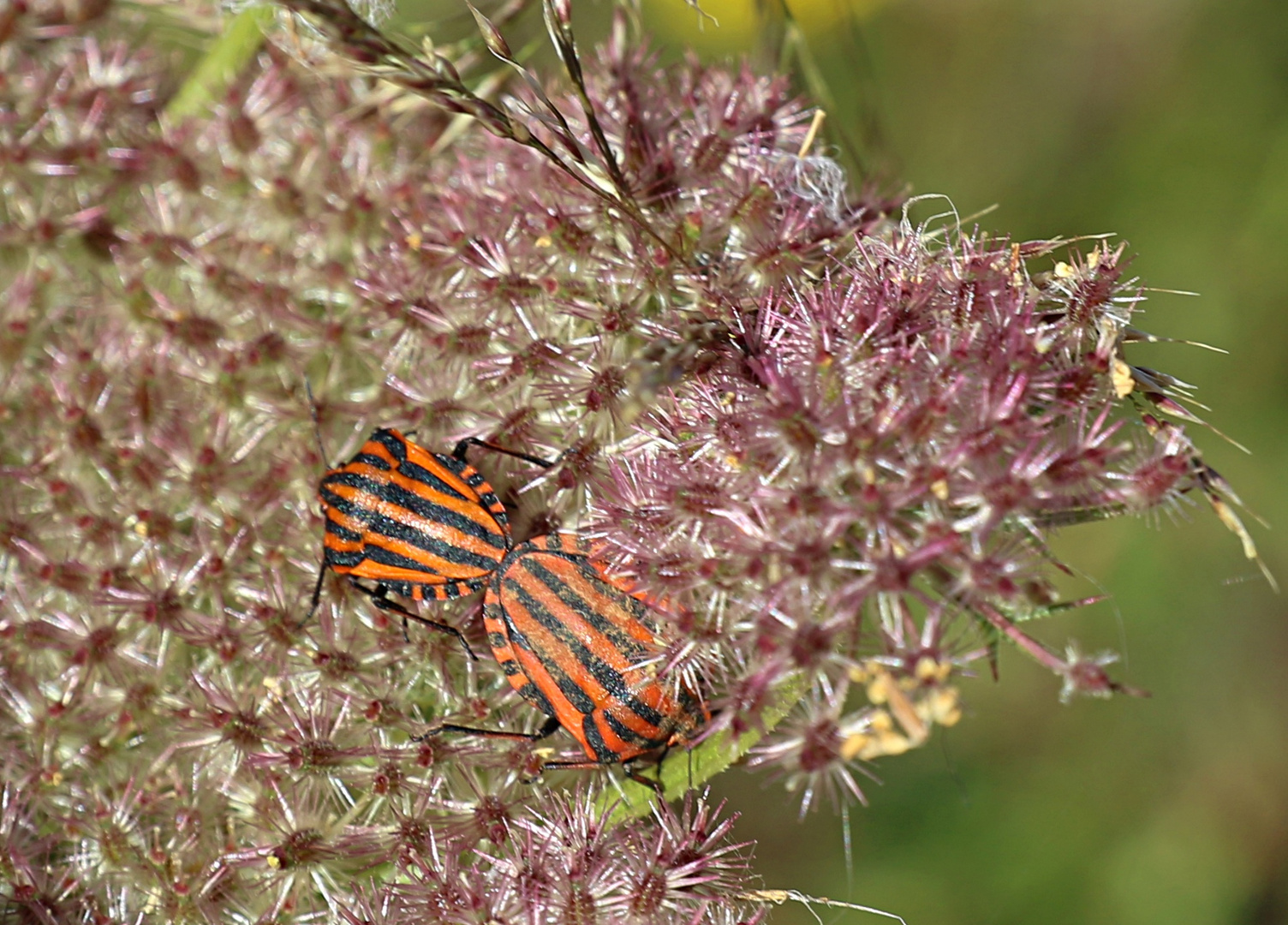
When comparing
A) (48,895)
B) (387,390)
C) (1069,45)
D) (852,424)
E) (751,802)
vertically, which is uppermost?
(1069,45)

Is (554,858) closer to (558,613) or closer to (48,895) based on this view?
(558,613)

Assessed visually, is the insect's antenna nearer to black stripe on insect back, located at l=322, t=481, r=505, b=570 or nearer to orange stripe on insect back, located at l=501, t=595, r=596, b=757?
black stripe on insect back, located at l=322, t=481, r=505, b=570

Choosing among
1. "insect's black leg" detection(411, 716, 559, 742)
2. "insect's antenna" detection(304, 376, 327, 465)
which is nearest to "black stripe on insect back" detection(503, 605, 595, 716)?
"insect's black leg" detection(411, 716, 559, 742)

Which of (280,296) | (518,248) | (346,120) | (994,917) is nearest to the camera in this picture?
(518,248)

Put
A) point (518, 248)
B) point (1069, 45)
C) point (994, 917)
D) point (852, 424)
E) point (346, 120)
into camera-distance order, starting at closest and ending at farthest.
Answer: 1. point (852, 424)
2. point (518, 248)
3. point (346, 120)
4. point (994, 917)
5. point (1069, 45)

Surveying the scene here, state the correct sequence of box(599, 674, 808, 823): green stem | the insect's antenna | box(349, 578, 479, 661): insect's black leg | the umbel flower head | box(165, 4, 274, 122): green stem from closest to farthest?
the umbel flower head, box(599, 674, 808, 823): green stem, box(349, 578, 479, 661): insect's black leg, the insect's antenna, box(165, 4, 274, 122): green stem

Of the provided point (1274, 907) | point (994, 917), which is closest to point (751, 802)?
point (994, 917)

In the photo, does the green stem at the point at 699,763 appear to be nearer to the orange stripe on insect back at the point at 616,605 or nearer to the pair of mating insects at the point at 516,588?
the pair of mating insects at the point at 516,588

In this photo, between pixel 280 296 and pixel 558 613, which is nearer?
pixel 558 613
